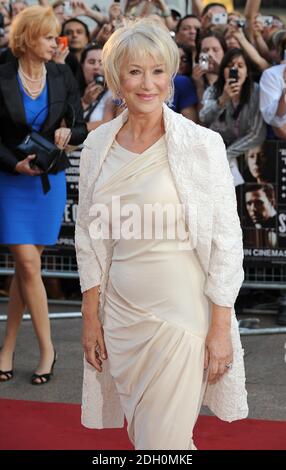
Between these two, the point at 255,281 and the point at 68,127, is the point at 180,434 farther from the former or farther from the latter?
the point at 255,281

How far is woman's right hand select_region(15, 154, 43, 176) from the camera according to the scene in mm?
5492

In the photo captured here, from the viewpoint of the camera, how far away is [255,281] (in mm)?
7398

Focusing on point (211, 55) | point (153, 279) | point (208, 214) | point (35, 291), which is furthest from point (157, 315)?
point (211, 55)

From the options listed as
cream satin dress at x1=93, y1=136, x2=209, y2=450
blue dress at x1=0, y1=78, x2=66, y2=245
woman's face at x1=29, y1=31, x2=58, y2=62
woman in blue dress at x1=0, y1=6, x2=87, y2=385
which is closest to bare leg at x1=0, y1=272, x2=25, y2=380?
woman in blue dress at x1=0, y1=6, x2=87, y2=385

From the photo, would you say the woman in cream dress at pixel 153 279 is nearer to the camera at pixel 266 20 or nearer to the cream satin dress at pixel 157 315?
the cream satin dress at pixel 157 315

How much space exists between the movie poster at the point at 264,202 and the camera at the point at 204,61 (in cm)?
74

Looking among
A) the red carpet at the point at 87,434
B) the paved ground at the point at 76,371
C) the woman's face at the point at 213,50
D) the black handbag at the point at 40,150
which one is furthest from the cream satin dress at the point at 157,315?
the woman's face at the point at 213,50

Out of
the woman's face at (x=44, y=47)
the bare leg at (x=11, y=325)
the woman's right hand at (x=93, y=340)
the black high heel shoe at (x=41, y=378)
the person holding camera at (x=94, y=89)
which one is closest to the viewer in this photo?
the woman's right hand at (x=93, y=340)

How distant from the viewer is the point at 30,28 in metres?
5.61

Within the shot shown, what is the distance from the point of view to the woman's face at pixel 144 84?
3219 millimetres

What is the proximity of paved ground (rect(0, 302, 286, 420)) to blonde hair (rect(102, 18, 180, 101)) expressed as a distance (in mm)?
2446

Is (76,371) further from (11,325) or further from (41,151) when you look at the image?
(41,151)

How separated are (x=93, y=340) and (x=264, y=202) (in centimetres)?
396

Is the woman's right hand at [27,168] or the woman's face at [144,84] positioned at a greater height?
the woman's face at [144,84]
